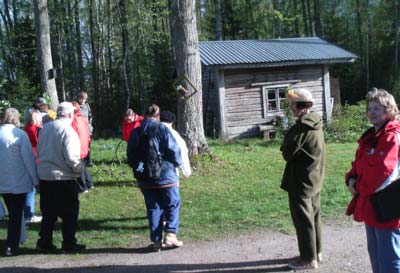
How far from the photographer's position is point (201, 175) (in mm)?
10297

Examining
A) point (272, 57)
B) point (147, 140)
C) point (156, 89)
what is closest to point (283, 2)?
point (156, 89)

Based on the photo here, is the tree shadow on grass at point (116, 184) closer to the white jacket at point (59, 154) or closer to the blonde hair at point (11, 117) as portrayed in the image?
the white jacket at point (59, 154)

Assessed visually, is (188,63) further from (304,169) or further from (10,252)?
(304,169)

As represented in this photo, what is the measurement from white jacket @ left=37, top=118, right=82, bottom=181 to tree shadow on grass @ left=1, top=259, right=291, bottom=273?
3.72 ft

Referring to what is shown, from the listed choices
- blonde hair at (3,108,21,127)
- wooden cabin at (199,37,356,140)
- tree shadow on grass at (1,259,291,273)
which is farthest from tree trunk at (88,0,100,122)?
tree shadow on grass at (1,259,291,273)

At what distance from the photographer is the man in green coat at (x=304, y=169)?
479 cm

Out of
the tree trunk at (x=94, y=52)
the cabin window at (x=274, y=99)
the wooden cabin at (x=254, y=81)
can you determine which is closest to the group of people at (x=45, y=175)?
the wooden cabin at (x=254, y=81)

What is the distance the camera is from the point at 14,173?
19.1 ft

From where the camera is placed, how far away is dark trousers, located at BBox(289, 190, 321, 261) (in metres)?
4.87

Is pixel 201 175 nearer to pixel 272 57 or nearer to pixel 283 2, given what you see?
pixel 272 57

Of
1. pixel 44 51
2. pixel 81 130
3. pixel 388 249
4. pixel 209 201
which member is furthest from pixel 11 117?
pixel 44 51

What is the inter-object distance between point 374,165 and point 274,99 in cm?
1541

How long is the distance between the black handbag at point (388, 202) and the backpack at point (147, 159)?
9.12 feet

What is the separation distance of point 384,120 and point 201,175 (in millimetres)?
6710
